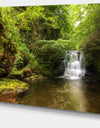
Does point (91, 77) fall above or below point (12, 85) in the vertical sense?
above

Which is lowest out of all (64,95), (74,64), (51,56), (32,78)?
(64,95)

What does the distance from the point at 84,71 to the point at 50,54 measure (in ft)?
3.49

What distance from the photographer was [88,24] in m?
2.83

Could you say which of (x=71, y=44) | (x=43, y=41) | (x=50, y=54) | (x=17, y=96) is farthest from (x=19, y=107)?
(x=71, y=44)

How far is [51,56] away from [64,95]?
3.77 ft

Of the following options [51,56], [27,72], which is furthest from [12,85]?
[51,56]

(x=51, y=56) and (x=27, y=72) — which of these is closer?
(x=51, y=56)

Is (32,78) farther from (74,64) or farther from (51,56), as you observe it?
(74,64)

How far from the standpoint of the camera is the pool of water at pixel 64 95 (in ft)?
8.56

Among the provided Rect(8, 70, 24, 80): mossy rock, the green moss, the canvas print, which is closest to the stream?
the canvas print

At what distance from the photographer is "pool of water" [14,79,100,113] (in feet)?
8.56

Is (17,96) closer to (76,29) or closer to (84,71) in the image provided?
(84,71)

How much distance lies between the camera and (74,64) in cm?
302

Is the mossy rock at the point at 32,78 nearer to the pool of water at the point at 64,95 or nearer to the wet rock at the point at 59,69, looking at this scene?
the pool of water at the point at 64,95
